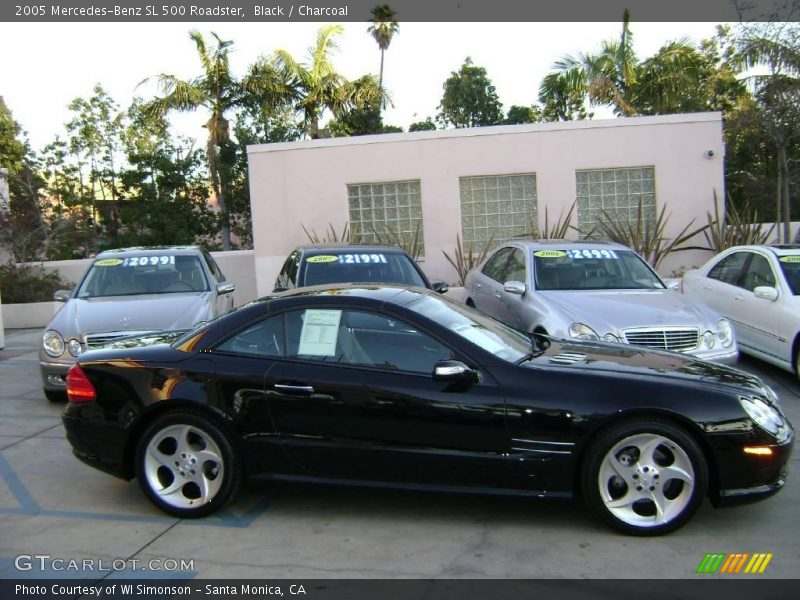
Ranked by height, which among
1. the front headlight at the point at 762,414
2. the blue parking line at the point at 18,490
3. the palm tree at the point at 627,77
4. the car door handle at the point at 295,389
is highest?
the palm tree at the point at 627,77

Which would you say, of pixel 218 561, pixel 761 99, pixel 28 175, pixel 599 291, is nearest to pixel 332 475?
pixel 218 561

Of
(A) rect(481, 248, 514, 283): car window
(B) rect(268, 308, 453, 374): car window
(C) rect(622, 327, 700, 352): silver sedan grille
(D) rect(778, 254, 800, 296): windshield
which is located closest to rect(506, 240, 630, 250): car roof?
(A) rect(481, 248, 514, 283): car window

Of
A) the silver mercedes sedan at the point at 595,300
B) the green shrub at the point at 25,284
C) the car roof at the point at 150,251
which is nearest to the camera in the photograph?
the silver mercedes sedan at the point at 595,300

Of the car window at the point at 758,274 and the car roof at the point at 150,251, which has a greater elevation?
the car roof at the point at 150,251

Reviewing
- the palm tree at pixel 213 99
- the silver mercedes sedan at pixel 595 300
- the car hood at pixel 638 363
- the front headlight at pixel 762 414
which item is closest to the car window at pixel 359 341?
the car hood at pixel 638 363

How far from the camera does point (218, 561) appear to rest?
408 centimetres

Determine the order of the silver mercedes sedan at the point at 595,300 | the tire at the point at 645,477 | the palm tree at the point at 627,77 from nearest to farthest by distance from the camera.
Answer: the tire at the point at 645,477
the silver mercedes sedan at the point at 595,300
the palm tree at the point at 627,77

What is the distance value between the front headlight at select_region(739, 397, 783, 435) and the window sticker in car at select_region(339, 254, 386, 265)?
4.98 meters

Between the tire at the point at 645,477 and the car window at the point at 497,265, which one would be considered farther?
the car window at the point at 497,265

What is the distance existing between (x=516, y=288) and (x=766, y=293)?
8.69 feet

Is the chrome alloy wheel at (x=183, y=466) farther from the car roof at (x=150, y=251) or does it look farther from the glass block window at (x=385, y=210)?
the glass block window at (x=385, y=210)

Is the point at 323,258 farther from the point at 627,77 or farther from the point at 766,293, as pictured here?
the point at 627,77

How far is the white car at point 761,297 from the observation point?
7738 mm

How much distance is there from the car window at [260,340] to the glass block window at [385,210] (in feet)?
29.8
